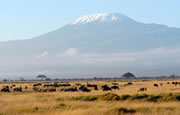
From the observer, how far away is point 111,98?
2717 cm

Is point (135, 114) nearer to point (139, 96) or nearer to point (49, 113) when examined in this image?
point (49, 113)

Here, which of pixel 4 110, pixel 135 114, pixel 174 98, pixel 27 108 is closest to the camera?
pixel 135 114

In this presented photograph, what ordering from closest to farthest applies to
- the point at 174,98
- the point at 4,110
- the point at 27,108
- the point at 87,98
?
1. the point at 4,110
2. the point at 27,108
3. the point at 174,98
4. the point at 87,98

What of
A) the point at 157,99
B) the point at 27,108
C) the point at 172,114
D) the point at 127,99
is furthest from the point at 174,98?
the point at 27,108

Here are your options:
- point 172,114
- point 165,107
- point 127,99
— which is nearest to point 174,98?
point 127,99

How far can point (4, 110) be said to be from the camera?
64.2ft

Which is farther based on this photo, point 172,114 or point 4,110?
point 4,110

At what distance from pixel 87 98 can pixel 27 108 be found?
816cm

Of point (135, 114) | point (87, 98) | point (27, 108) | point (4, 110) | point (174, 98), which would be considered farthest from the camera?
point (87, 98)

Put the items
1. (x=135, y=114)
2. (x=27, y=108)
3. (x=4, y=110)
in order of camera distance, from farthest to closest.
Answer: (x=27, y=108)
(x=4, y=110)
(x=135, y=114)

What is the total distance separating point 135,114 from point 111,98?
31.4 ft

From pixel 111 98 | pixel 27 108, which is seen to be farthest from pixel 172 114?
pixel 111 98

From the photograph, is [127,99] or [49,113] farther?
[127,99]

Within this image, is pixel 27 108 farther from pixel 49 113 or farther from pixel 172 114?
pixel 172 114
